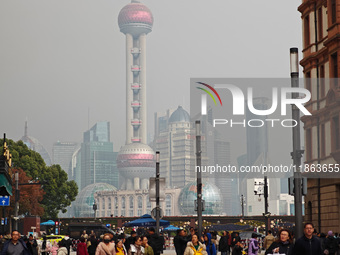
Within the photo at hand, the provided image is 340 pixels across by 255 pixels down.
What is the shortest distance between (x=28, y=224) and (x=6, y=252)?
6619 centimetres

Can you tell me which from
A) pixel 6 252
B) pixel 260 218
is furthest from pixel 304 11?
pixel 260 218

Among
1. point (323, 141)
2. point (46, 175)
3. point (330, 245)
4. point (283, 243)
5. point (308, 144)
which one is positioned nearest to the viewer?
point (283, 243)

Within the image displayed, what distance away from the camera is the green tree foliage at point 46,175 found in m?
108

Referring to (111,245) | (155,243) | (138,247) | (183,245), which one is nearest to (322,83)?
(155,243)

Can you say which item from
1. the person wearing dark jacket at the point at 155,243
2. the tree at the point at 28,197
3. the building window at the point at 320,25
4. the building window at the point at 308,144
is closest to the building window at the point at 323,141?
the building window at the point at 308,144

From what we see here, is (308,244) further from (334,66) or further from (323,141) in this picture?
(323,141)

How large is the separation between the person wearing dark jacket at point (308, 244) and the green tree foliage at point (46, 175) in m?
92.0

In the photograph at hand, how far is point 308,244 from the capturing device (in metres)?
16.0

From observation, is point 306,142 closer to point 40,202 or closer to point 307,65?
point 307,65

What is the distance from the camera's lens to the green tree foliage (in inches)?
4252

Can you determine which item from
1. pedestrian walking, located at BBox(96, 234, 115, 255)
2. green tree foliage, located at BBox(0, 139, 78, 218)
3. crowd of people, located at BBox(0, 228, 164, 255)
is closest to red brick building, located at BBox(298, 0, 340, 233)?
crowd of people, located at BBox(0, 228, 164, 255)

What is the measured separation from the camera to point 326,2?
165 ft

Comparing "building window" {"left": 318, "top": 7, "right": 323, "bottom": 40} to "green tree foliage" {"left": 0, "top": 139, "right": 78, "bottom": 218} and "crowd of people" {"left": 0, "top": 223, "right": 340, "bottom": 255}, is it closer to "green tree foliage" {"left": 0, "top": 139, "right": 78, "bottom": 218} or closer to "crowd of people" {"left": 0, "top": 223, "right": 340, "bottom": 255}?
"crowd of people" {"left": 0, "top": 223, "right": 340, "bottom": 255}

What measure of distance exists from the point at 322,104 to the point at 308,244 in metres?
35.8
